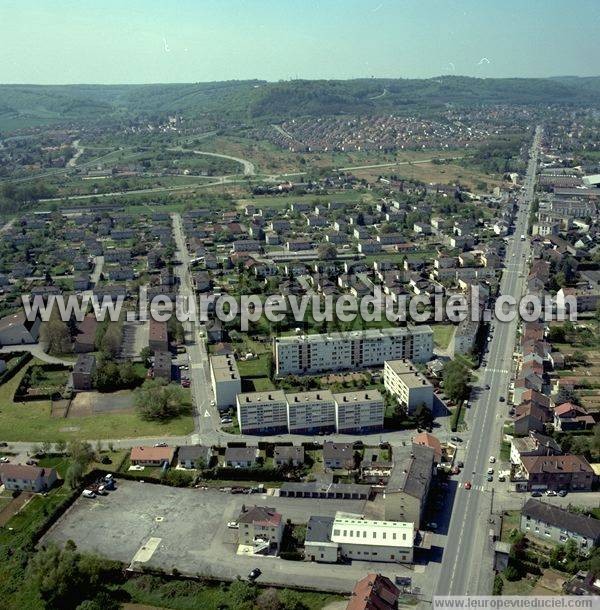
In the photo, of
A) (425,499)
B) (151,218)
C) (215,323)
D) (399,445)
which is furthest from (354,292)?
(151,218)

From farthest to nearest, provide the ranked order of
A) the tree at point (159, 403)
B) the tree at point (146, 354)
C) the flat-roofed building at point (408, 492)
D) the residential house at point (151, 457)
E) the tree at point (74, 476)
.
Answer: the tree at point (146, 354) < the tree at point (159, 403) < the residential house at point (151, 457) < the tree at point (74, 476) < the flat-roofed building at point (408, 492)

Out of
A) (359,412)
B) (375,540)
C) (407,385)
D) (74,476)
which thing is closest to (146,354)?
(74,476)

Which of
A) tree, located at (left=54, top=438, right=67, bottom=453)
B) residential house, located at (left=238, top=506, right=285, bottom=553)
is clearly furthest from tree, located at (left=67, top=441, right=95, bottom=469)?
residential house, located at (left=238, top=506, right=285, bottom=553)

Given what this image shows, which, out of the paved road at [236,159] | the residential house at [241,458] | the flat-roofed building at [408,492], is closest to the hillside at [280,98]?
the paved road at [236,159]

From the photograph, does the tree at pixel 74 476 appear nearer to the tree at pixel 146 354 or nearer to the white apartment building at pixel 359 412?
the white apartment building at pixel 359 412

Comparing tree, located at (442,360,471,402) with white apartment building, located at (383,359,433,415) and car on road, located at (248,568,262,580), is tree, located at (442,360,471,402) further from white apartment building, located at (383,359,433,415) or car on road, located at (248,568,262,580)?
car on road, located at (248,568,262,580)

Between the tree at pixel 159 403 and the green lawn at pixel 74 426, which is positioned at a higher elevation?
the tree at pixel 159 403

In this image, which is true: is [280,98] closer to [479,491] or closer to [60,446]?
[60,446]
